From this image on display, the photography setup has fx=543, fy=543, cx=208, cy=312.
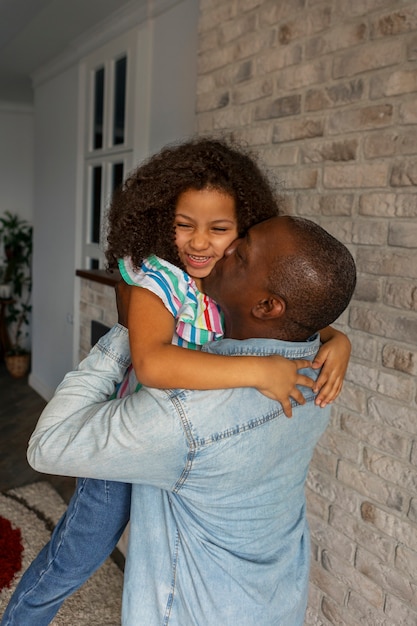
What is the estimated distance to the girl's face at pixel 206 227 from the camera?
4.11ft

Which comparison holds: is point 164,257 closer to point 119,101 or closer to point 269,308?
point 269,308

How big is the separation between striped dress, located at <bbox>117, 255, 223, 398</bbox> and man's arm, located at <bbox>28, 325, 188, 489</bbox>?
227 millimetres

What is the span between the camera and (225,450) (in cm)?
85

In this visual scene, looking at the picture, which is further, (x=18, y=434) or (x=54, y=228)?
(x=54, y=228)

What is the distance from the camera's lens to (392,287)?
156 centimetres

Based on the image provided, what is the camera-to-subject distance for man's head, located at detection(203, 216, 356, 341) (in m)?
0.83

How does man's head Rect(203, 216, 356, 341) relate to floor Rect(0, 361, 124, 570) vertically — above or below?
above

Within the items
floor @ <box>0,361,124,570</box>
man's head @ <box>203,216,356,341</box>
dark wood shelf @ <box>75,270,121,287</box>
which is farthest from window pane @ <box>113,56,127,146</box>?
man's head @ <box>203,216,356,341</box>

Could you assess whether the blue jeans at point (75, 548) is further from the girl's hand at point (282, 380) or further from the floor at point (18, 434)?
the floor at point (18, 434)

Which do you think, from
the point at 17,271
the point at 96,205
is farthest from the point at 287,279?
the point at 17,271

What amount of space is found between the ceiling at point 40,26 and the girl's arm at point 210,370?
2992 mm

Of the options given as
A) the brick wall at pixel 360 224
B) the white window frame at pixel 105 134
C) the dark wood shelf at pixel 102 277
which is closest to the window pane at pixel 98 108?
the white window frame at pixel 105 134

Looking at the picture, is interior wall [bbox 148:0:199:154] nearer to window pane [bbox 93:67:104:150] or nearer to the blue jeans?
window pane [bbox 93:67:104:150]

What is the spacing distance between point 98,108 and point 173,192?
3.04 metres
